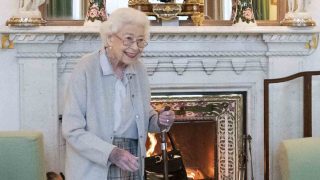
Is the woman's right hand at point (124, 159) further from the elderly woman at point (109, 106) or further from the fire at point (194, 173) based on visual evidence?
the fire at point (194, 173)

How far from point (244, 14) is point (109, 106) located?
199cm

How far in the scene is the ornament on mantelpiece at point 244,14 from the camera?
405 centimetres

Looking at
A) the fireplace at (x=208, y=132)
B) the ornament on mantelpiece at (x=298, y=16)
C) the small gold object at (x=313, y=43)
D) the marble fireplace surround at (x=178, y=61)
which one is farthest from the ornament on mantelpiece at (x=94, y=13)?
the small gold object at (x=313, y=43)

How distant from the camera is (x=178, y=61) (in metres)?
4.03

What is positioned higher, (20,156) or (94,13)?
(94,13)

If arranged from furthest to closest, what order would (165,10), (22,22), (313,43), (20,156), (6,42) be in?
1. (313,43)
2. (165,10)
3. (6,42)
4. (22,22)
5. (20,156)

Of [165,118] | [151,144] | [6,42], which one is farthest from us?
[151,144]

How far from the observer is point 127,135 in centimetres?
236

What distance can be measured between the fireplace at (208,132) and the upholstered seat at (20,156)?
1569mm

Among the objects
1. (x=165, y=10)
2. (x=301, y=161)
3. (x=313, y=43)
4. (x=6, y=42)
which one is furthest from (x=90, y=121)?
(x=313, y=43)

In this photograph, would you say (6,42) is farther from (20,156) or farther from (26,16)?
(20,156)

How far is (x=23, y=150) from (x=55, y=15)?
1.59 m

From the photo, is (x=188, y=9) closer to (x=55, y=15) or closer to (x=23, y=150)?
(x=55, y=15)

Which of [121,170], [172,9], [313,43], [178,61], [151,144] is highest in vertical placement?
[172,9]
